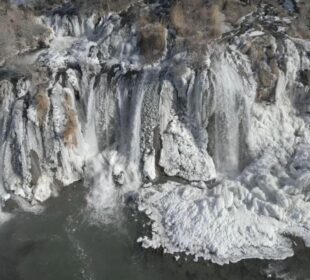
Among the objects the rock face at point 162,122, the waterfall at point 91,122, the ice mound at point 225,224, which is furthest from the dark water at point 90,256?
the waterfall at point 91,122

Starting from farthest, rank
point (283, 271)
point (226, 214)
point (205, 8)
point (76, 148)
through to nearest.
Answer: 1. point (205, 8)
2. point (76, 148)
3. point (226, 214)
4. point (283, 271)

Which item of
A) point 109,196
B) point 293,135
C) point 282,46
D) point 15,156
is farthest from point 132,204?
point 282,46

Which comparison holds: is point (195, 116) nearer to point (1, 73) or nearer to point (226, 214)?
point (226, 214)

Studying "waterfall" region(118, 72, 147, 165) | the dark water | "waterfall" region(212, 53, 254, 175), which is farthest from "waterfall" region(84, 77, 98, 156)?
Result: "waterfall" region(212, 53, 254, 175)

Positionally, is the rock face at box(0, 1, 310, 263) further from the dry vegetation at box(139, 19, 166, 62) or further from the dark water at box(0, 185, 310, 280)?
the dark water at box(0, 185, 310, 280)

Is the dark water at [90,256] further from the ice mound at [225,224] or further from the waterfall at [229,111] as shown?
the waterfall at [229,111]
